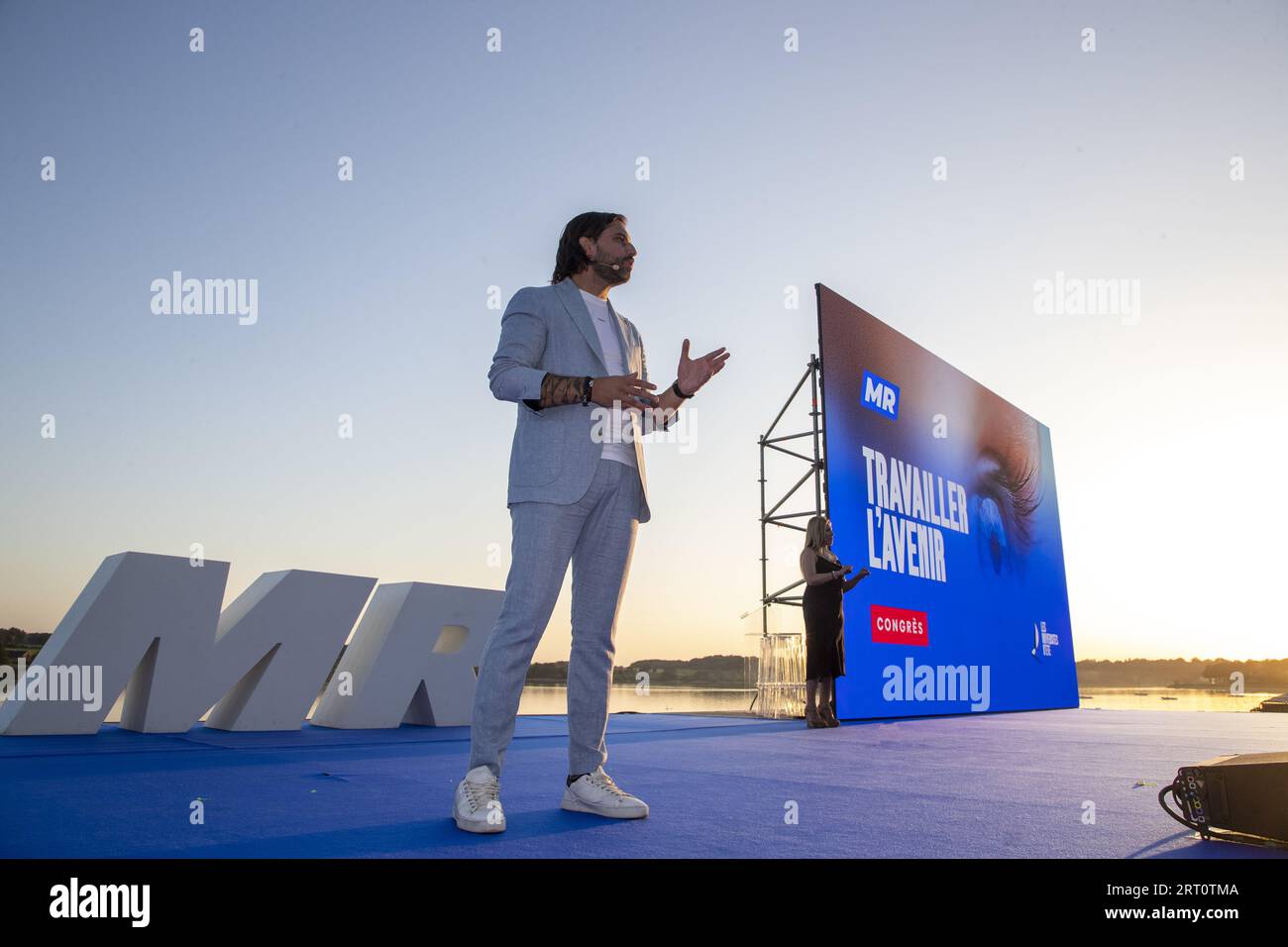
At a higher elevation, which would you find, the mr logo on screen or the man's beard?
the mr logo on screen

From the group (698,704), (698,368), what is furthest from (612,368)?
(698,704)

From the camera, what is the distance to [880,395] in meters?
6.70

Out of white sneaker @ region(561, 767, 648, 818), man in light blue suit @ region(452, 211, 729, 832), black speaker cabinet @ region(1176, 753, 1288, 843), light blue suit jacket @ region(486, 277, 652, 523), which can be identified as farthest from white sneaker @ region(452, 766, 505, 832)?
black speaker cabinet @ region(1176, 753, 1288, 843)

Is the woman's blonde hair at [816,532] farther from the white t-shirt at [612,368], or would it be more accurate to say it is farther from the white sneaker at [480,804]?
the white sneaker at [480,804]

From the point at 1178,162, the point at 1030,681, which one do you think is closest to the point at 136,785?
the point at 1178,162

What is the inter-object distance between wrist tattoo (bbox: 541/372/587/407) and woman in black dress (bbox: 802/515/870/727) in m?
3.68

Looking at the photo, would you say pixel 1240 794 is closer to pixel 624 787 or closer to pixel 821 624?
pixel 624 787

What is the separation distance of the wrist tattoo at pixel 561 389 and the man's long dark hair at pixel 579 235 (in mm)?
437

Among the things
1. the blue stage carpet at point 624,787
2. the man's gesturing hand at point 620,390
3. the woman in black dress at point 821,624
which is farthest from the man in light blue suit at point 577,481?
the woman in black dress at point 821,624

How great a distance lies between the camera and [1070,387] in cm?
764

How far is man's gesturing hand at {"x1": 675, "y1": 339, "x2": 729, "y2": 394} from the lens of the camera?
1.84 metres

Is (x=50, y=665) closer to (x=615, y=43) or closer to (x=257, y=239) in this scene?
(x=257, y=239)

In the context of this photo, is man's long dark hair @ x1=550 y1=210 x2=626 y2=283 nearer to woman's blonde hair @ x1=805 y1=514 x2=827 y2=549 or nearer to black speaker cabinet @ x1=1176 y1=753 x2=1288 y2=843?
black speaker cabinet @ x1=1176 y1=753 x2=1288 y2=843

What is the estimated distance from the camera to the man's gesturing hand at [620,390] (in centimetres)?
168
